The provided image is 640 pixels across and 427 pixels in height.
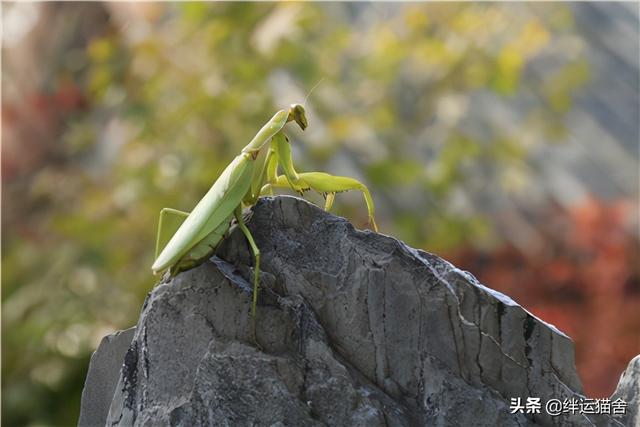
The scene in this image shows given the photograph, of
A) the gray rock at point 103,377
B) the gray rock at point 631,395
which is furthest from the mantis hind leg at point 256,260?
the gray rock at point 631,395

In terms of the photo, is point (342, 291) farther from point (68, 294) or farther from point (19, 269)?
point (19, 269)

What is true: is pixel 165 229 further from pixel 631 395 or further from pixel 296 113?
pixel 631 395

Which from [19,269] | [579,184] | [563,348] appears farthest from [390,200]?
[563,348]

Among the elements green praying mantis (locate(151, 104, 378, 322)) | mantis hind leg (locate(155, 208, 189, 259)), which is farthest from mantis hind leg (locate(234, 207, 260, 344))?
mantis hind leg (locate(155, 208, 189, 259))

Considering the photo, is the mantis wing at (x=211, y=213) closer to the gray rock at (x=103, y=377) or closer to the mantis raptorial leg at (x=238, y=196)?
the mantis raptorial leg at (x=238, y=196)

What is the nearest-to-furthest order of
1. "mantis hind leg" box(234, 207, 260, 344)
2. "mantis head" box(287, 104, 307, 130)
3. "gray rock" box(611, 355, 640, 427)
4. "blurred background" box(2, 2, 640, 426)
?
"mantis hind leg" box(234, 207, 260, 344)
"gray rock" box(611, 355, 640, 427)
"mantis head" box(287, 104, 307, 130)
"blurred background" box(2, 2, 640, 426)

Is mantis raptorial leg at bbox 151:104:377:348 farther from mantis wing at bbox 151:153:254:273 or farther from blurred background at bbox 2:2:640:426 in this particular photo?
blurred background at bbox 2:2:640:426
